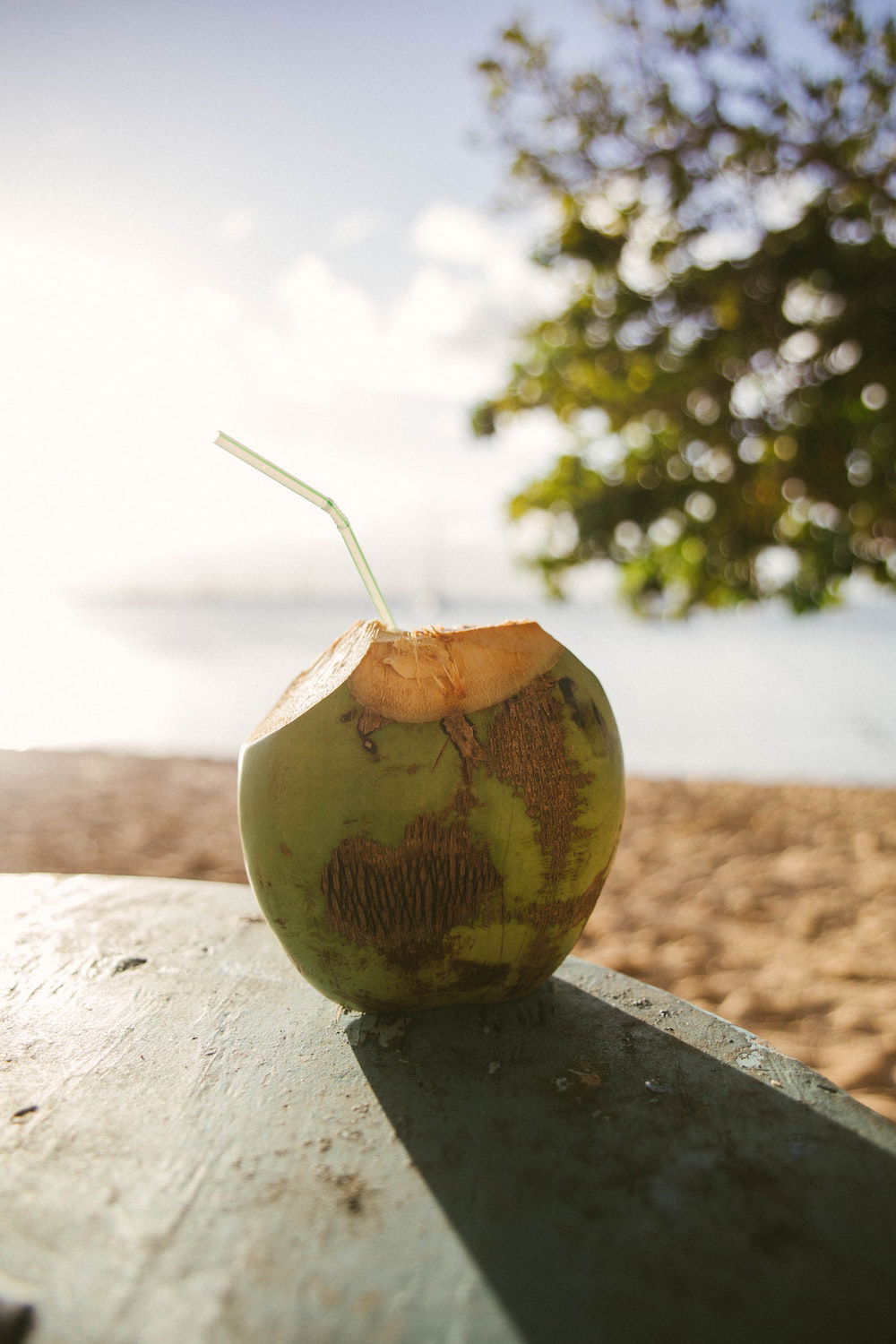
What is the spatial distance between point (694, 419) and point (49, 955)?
11.8 ft

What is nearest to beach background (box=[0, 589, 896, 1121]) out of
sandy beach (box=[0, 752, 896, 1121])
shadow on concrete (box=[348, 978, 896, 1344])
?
sandy beach (box=[0, 752, 896, 1121])

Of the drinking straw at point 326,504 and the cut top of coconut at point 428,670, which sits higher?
the drinking straw at point 326,504

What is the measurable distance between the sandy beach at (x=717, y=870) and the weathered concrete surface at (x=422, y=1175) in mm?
1044

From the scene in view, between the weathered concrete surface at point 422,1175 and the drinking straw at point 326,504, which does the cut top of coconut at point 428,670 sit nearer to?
the drinking straw at point 326,504

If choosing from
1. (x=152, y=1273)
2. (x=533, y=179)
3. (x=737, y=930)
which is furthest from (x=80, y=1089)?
(x=533, y=179)

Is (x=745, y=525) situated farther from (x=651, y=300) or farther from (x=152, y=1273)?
(x=152, y=1273)

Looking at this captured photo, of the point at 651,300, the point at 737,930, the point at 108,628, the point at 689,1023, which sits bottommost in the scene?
the point at 108,628

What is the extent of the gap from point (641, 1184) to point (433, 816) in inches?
14.8

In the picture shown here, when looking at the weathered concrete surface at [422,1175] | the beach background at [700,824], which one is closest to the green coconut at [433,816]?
the weathered concrete surface at [422,1175]

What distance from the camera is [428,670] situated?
971mm

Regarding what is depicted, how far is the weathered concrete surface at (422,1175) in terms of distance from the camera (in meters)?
0.60

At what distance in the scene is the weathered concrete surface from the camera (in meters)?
0.60

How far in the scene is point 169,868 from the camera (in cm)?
334

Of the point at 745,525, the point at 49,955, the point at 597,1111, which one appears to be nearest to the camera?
the point at 597,1111
